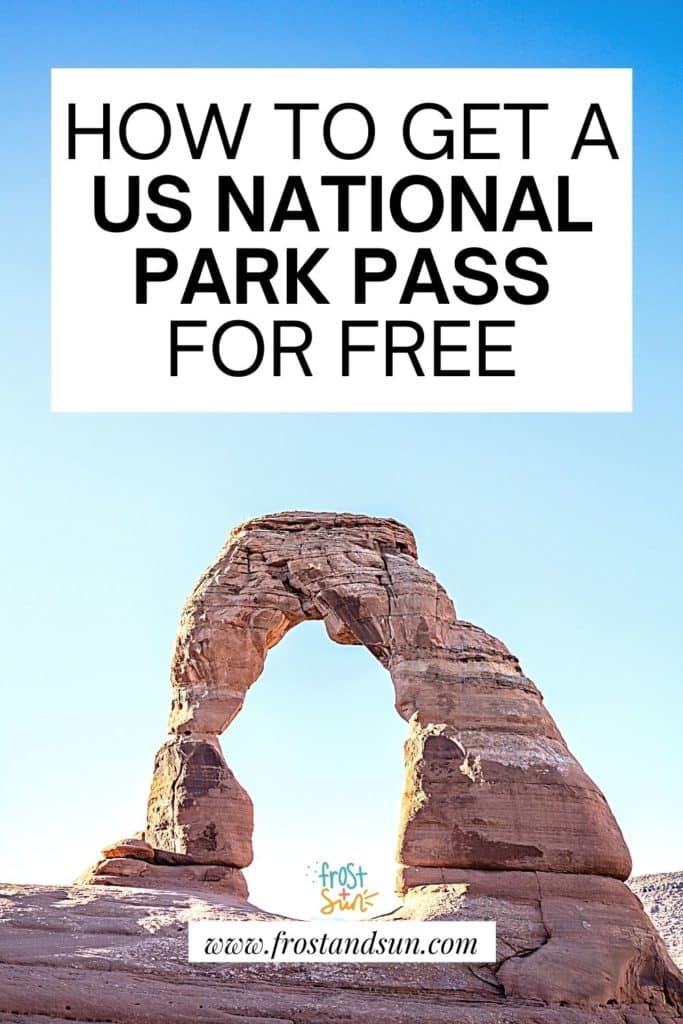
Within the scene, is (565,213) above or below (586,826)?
above

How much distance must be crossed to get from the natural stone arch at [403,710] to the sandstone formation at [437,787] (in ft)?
0.09

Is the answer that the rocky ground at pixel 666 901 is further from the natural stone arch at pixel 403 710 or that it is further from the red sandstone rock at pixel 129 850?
the red sandstone rock at pixel 129 850

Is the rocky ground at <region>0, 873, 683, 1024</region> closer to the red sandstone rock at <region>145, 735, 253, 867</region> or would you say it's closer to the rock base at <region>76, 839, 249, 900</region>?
the rock base at <region>76, 839, 249, 900</region>

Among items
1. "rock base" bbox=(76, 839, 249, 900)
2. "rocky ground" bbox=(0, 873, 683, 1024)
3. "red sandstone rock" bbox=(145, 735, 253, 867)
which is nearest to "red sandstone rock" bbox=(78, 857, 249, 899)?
"rock base" bbox=(76, 839, 249, 900)

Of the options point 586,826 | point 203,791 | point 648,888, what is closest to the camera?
point 586,826

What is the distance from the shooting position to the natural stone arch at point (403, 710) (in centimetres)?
2683

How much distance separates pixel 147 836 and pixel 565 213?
14.0 meters

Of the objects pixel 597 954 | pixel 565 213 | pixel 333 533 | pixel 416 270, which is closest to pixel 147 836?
pixel 333 533

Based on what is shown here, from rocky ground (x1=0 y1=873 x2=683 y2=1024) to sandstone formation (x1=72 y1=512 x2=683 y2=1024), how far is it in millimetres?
132

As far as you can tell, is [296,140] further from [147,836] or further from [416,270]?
[147,836]

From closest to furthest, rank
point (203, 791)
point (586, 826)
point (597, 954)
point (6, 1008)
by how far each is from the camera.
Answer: point (6, 1008) → point (597, 954) → point (586, 826) → point (203, 791)

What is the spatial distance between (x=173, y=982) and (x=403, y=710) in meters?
7.65

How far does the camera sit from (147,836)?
29.7 metres

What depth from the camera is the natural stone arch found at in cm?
2683
